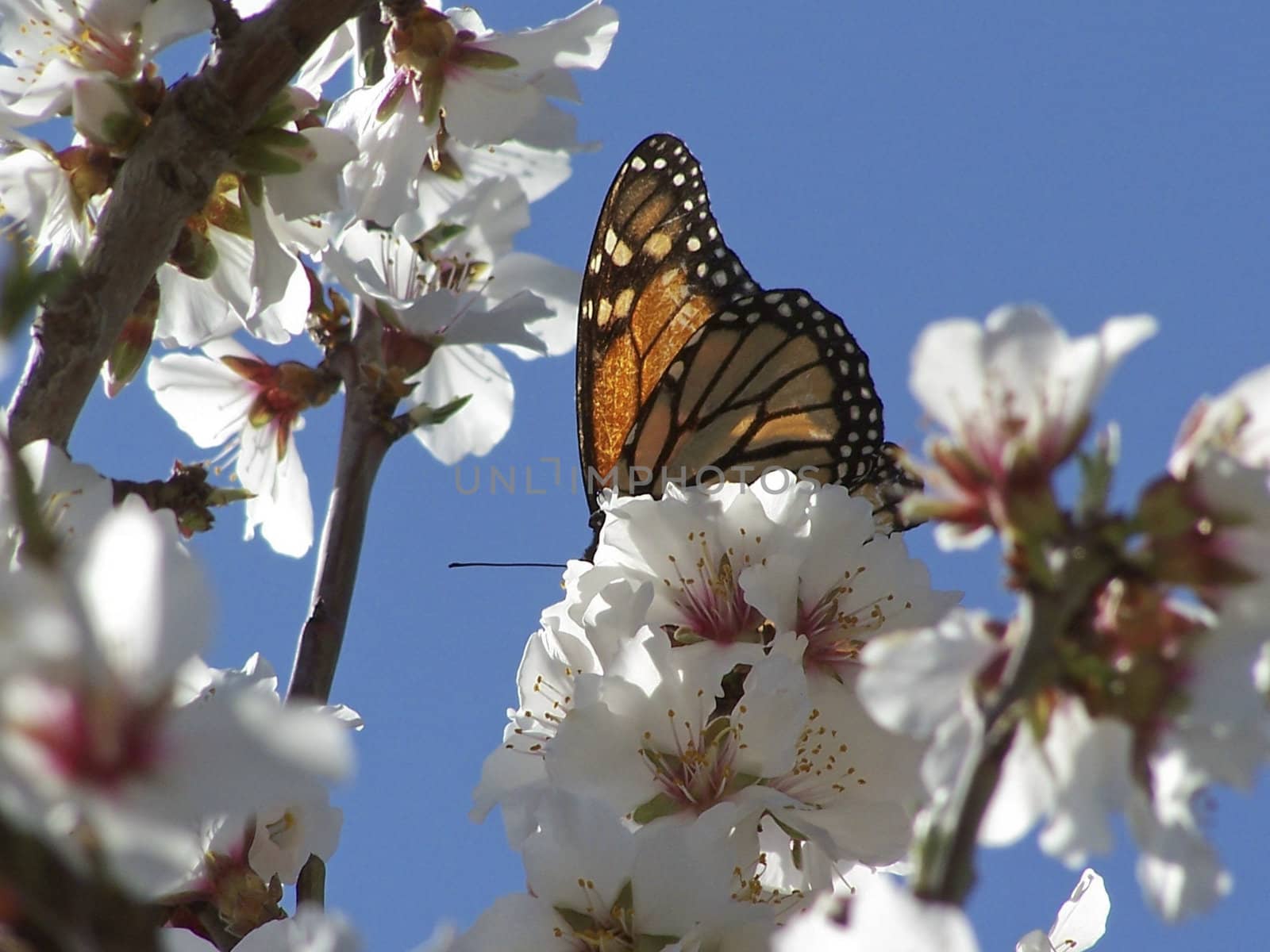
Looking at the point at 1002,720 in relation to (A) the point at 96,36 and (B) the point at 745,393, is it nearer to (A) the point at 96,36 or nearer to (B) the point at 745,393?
(A) the point at 96,36

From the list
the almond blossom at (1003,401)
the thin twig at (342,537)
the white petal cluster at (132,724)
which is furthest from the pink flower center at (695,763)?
the white petal cluster at (132,724)

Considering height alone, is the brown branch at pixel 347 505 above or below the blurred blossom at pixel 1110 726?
above

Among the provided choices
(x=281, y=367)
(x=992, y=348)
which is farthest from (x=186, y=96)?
(x=992, y=348)

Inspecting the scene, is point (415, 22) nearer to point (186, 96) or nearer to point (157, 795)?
point (186, 96)

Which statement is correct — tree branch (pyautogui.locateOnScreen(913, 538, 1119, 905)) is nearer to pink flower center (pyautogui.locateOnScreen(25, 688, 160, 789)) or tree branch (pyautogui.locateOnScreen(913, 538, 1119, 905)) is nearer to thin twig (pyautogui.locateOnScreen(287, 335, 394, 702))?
pink flower center (pyautogui.locateOnScreen(25, 688, 160, 789))

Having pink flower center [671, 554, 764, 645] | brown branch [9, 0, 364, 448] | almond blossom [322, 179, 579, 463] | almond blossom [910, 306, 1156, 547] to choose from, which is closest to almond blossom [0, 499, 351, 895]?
almond blossom [910, 306, 1156, 547]

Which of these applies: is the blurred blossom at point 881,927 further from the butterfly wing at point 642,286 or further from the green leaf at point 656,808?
the butterfly wing at point 642,286

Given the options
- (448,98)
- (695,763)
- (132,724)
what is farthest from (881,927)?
(448,98)
